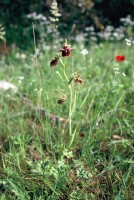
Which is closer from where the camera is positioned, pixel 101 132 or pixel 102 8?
pixel 101 132

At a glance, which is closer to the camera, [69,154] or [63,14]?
[69,154]

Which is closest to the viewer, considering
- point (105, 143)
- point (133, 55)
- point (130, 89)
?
point (105, 143)

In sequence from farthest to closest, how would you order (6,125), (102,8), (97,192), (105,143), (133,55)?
1. (102,8)
2. (133,55)
3. (6,125)
4. (105,143)
5. (97,192)

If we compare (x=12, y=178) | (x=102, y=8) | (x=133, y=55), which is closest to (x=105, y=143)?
(x=12, y=178)

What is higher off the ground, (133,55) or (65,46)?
(65,46)

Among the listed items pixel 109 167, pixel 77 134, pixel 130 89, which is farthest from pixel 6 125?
pixel 130 89

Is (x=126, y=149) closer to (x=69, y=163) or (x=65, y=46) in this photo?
(x=69, y=163)

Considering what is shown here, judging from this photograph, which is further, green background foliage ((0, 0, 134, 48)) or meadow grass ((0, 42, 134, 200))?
green background foliage ((0, 0, 134, 48))

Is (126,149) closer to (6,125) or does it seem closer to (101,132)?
(101,132)

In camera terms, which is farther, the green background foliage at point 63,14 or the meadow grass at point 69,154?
the green background foliage at point 63,14
